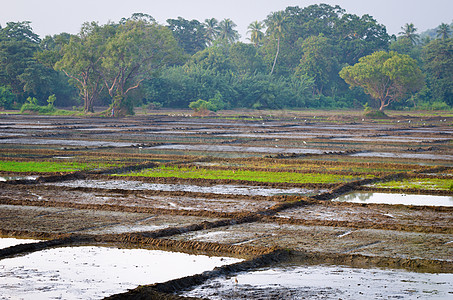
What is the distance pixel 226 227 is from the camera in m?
10.5

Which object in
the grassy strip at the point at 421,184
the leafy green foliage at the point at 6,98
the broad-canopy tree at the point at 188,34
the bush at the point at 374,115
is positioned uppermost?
the broad-canopy tree at the point at 188,34

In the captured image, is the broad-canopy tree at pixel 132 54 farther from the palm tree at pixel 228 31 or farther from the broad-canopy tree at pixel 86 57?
the palm tree at pixel 228 31

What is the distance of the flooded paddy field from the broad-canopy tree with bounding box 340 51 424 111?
52937 mm

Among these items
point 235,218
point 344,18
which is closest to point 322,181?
point 235,218

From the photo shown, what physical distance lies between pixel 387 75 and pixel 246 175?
59.5 metres

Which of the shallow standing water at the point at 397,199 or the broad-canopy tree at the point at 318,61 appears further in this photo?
the broad-canopy tree at the point at 318,61

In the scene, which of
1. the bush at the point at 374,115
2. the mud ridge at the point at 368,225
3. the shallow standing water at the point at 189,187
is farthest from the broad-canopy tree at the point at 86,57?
the mud ridge at the point at 368,225

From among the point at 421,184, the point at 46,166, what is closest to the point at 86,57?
the point at 46,166

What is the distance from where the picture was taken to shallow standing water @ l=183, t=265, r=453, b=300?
264 inches

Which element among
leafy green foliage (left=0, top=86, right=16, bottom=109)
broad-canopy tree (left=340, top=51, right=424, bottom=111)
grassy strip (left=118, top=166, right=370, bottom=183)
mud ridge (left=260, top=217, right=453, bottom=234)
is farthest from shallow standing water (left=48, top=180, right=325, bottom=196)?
broad-canopy tree (left=340, top=51, right=424, bottom=111)

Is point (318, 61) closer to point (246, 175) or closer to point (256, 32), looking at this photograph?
point (256, 32)

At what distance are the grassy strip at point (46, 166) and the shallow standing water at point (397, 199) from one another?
7.94 m

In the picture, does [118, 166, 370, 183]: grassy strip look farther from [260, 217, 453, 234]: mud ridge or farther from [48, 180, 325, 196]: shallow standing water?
[260, 217, 453, 234]: mud ridge

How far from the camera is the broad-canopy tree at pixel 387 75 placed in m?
72.4
